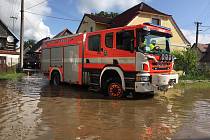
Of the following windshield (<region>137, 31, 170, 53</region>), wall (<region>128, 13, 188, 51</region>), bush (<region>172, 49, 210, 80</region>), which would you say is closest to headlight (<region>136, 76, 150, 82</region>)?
windshield (<region>137, 31, 170, 53</region>)

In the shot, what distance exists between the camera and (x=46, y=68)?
20.3 metres

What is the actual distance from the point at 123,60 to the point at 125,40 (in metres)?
0.82

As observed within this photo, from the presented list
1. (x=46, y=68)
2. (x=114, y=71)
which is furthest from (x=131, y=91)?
(x=46, y=68)

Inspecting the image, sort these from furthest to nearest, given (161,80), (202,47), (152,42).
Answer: (202,47) → (152,42) → (161,80)

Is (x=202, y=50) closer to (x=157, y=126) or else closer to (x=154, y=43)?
(x=154, y=43)

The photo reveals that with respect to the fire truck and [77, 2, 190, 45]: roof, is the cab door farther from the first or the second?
[77, 2, 190, 45]: roof

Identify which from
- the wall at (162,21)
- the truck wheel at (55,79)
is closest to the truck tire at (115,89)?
the truck wheel at (55,79)

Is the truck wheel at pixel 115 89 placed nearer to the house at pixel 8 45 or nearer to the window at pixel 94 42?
the window at pixel 94 42

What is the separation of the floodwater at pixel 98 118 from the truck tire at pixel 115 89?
43cm

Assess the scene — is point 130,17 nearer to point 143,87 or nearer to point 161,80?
point 161,80

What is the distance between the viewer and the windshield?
13.8 metres

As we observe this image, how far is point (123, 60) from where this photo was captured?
14.3 metres

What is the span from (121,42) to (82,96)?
2.96 m

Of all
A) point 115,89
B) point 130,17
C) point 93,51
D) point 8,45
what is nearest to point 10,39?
point 8,45
